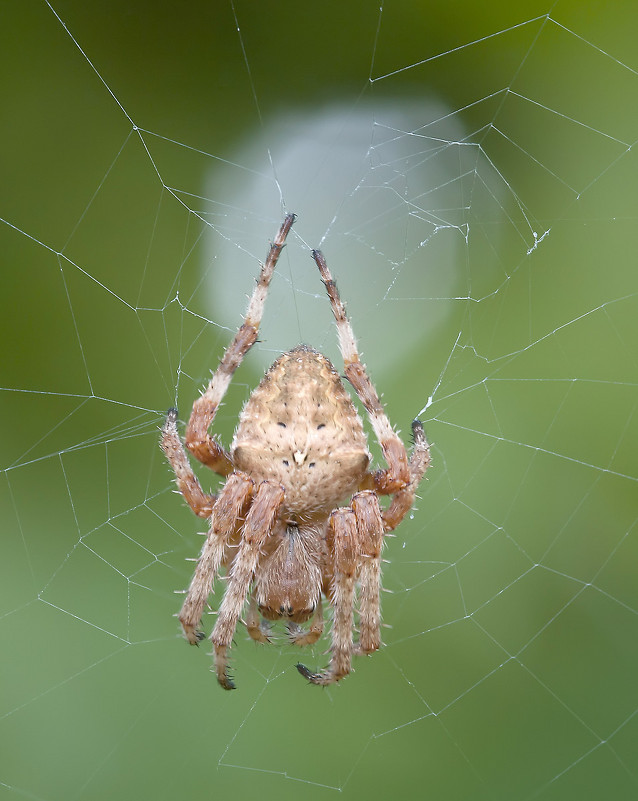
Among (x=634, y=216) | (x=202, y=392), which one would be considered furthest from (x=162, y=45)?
(x=634, y=216)

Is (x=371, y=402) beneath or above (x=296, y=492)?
above

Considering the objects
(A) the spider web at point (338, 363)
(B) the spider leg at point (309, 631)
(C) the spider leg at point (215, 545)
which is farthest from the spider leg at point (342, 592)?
(A) the spider web at point (338, 363)

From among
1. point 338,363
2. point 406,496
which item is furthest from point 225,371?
point 338,363

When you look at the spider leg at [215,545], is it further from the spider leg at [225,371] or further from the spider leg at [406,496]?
the spider leg at [406,496]

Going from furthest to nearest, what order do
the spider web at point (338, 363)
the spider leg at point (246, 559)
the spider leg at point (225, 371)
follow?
the spider web at point (338, 363)
the spider leg at point (225, 371)
the spider leg at point (246, 559)

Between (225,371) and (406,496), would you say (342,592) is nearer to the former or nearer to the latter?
(406,496)

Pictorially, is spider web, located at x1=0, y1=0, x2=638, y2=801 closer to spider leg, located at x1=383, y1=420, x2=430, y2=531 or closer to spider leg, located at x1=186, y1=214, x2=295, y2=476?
spider leg, located at x1=186, y1=214, x2=295, y2=476
